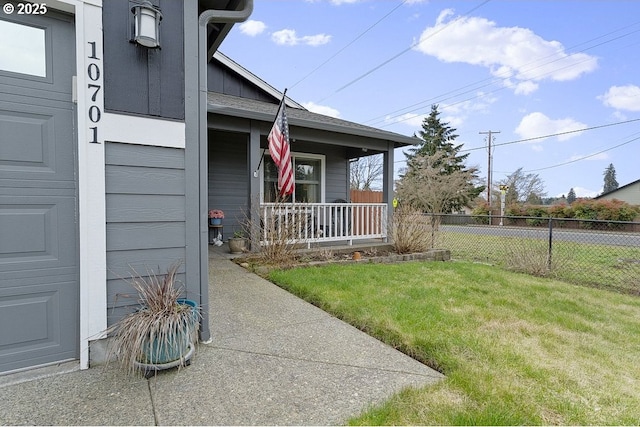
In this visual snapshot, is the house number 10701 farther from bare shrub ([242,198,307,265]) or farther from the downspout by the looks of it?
bare shrub ([242,198,307,265])

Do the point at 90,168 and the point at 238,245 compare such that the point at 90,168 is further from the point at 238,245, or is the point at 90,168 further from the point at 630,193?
the point at 630,193

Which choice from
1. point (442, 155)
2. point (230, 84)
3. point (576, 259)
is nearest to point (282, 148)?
point (230, 84)

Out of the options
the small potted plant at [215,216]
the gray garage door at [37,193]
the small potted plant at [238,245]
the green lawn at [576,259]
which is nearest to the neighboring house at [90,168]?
the gray garage door at [37,193]

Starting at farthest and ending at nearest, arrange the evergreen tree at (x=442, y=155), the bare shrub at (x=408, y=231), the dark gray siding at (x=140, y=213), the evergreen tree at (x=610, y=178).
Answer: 1. the evergreen tree at (x=610, y=178)
2. the evergreen tree at (x=442, y=155)
3. the bare shrub at (x=408, y=231)
4. the dark gray siding at (x=140, y=213)

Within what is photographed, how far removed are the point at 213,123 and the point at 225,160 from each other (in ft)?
6.65

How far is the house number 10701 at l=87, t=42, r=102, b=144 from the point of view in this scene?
6.75 feet

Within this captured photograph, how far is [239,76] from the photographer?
876 cm

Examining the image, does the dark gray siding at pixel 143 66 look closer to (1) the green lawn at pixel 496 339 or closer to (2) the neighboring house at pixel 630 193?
(1) the green lawn at pixel 496 339

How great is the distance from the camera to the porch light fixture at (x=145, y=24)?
7.00 feet

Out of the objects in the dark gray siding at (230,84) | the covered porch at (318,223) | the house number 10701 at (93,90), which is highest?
the dark gray siding at (230,84)

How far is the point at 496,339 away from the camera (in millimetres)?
2697

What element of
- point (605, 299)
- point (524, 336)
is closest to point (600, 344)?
point (524, 336)

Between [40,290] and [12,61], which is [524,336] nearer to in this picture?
[40,290]

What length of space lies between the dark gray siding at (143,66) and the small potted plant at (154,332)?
1180mm
